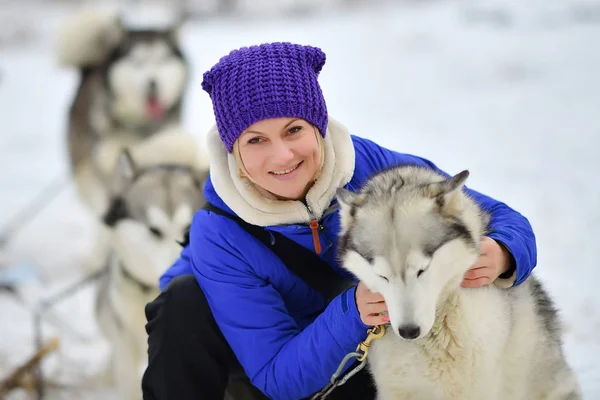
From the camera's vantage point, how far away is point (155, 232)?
2816mm

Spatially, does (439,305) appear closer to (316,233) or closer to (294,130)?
(316,233)

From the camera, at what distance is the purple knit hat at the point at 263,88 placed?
149cm

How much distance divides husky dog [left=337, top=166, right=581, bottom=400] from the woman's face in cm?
16

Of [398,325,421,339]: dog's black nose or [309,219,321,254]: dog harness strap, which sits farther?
[309,219,321,254]: dog harness strap

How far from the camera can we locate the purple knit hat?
4.90 feet

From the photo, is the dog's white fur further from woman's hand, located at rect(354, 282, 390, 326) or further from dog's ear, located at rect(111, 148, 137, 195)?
woman's hand, located at rect(354, 282, 390, 326)

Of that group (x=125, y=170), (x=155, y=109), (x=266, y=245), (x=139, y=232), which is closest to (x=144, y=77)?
(x=155, y=109)

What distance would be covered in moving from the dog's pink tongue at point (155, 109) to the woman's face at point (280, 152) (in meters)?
3.10

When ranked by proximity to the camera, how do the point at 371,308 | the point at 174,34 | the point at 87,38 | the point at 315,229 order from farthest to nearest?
the point at 174,34, the point at 87,38, the point at 315,229, the point at 371,308

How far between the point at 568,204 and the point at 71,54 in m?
3.16

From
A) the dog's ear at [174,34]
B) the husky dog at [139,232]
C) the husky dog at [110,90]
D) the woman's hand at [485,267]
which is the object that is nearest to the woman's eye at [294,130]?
the woman's hand at [485,267]

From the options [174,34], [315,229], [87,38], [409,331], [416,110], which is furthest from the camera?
[416,110]

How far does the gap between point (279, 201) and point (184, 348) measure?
0.41 m

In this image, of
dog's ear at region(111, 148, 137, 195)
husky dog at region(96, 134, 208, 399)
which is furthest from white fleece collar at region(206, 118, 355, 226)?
dog's ear at region(111, 148, 137, 195)
